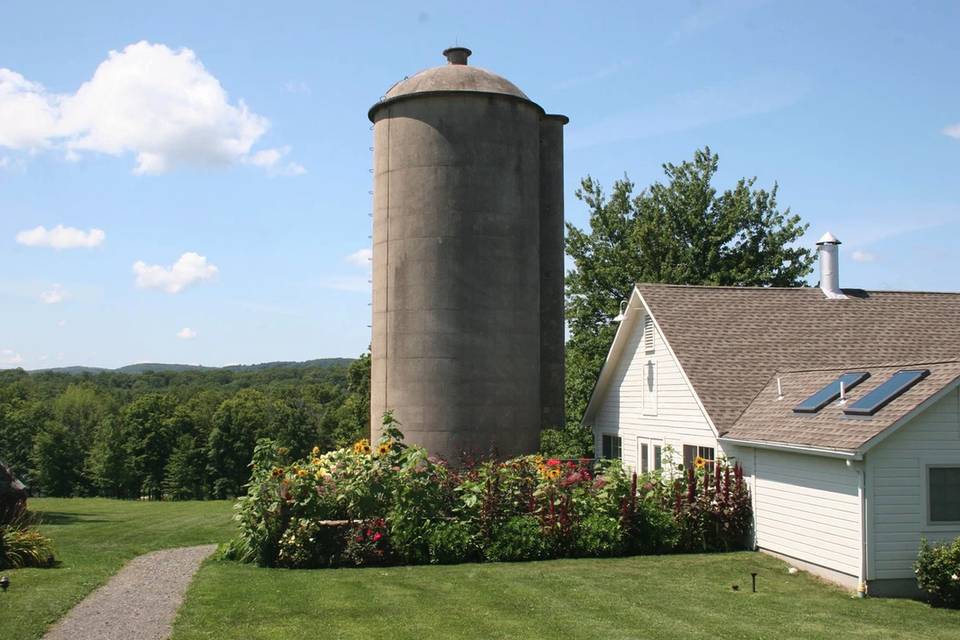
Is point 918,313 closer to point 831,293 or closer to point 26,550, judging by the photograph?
point 831,293

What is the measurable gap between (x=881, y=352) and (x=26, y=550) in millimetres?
18517

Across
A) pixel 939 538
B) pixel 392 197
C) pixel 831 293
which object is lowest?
pixel 939 538

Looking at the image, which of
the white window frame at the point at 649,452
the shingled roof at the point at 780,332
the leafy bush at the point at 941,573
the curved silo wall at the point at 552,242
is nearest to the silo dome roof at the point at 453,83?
the curved silo wall at the point at 552,242

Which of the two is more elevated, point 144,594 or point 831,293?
point 831,293

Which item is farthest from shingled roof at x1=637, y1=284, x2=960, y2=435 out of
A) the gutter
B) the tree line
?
the tree line

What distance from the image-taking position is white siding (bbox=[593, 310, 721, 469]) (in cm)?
1977

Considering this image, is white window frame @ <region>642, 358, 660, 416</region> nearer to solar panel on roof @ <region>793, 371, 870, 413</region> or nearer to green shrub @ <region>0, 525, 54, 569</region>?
solar panel on roof @ <region>793, 371, 870, 413</region>

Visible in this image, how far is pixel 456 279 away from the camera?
24016mm

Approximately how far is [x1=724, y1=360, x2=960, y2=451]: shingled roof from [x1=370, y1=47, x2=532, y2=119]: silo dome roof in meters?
11.4

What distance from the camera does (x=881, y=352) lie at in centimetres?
2095

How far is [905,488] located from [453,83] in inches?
633

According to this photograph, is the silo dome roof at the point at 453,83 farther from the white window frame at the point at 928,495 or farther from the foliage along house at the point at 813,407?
the white window frame at the point at 928,495

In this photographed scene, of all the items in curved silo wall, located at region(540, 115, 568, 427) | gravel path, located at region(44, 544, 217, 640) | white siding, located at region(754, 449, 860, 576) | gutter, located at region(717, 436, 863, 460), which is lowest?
gravel path, located at region(44, 544, 217, 640)

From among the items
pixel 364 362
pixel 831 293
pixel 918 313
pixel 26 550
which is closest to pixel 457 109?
pixel 831 293
